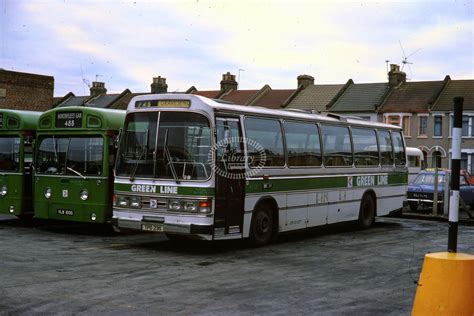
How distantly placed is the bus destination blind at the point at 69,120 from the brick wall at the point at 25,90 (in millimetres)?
32570

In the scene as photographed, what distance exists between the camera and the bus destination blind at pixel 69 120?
15.1 m

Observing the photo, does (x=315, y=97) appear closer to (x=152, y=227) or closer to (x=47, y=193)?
(x=47, y=193)

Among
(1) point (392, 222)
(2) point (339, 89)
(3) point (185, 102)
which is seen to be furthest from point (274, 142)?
(2) point (339, 89)

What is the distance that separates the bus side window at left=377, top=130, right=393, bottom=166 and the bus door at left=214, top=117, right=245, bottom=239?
7025 millimetres

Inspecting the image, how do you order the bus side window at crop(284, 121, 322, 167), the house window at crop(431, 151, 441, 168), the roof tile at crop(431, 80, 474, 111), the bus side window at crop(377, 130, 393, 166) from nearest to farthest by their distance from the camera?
the bus side window at crop(284, 121, 322, 167) < the bus side window at crop(377, 130, 393, 166) < the roof tile at crop(431, 80, 474, 111) < the house window at crop(431, 151, 441, 168)

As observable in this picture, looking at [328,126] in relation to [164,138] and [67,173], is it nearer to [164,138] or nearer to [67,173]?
[164,138]

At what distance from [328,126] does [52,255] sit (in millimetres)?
7482

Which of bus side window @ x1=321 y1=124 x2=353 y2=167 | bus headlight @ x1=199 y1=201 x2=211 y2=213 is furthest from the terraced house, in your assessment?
bus headlight @ x1=199 y1=201 x2=211 y2=213

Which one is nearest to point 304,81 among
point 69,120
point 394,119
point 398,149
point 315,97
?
point 315,97

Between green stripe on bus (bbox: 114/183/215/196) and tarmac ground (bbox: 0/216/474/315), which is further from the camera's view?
green stripe on bus (bbox: 114/183/215/196)

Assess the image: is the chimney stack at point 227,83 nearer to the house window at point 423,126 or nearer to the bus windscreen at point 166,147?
the house window at point 423,126

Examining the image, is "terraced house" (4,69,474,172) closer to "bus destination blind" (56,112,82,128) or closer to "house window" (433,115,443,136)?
"house window" (433,115,443,136)

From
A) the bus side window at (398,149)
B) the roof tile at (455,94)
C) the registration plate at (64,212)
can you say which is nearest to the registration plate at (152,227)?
the registration plate at (64,212)

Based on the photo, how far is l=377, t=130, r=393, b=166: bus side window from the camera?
61.3 feet
